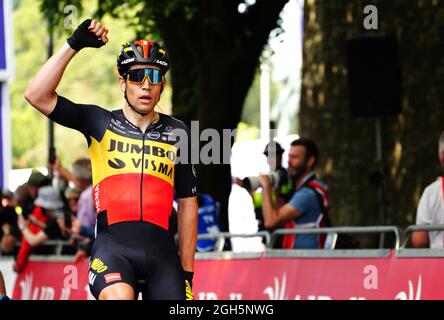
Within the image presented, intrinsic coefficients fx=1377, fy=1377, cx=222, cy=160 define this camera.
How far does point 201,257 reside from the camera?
46.5 feet

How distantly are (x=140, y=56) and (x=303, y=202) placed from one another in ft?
15.5

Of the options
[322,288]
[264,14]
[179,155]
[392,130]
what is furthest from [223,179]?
[179,155]

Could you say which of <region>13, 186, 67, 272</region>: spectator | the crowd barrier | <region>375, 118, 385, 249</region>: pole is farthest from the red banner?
<region>375, 118, 385, 249</region>: pole

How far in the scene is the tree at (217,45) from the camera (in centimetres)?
1961

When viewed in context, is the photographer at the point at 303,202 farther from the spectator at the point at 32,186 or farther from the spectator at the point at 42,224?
the spectator at the point at 32,186

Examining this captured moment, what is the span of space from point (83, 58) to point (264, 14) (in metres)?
51.2

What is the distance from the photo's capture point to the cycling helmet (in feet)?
27.3

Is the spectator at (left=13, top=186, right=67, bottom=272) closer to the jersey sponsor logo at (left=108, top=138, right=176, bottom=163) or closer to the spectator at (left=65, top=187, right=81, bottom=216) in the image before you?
the spectator at (left=65, top=187, right=81, bottom=216)

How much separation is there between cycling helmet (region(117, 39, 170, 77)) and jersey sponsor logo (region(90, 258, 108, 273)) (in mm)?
1183

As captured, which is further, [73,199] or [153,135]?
[73,199]

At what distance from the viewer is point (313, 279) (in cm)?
1233

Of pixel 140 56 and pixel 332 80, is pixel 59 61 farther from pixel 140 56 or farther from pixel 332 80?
pixel 332 80

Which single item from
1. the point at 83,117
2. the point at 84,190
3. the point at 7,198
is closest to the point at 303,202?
the point at 84,190

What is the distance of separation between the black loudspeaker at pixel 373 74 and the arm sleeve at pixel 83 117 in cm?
Answer: 720
